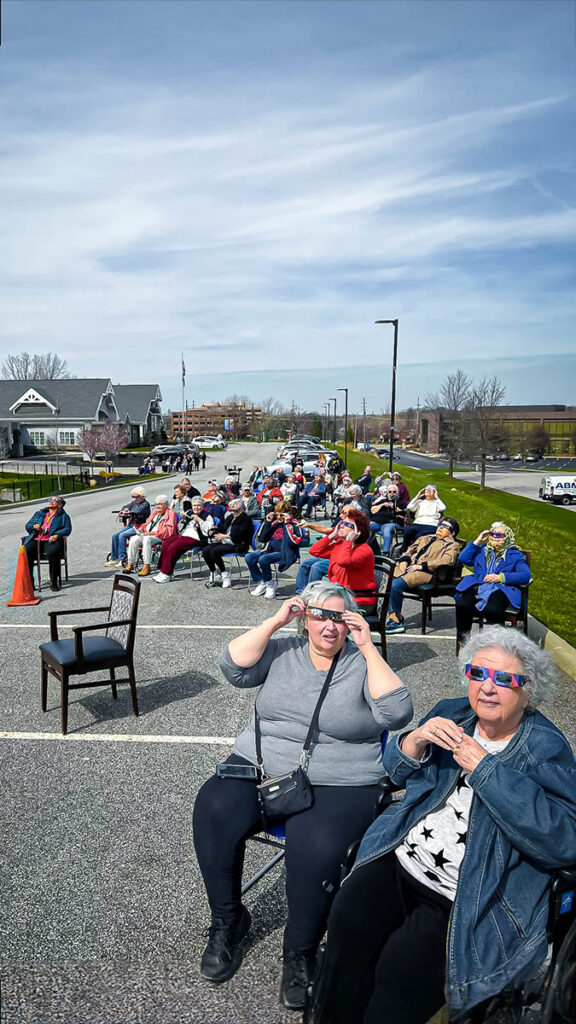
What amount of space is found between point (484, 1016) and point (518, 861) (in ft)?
1.85

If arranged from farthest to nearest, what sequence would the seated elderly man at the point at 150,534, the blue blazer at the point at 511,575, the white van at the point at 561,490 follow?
the white van at the point at 561,490 < the seated elderly man at the point at 150,534 < the blue blazer at the point at 511,575

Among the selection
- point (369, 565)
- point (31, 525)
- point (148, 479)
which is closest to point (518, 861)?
point (369, 565)

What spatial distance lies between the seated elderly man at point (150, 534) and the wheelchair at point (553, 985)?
34.6 feet

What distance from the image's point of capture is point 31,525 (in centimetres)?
1188

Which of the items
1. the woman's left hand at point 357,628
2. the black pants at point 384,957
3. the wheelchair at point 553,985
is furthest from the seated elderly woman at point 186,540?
the wheelchair at point 553,985

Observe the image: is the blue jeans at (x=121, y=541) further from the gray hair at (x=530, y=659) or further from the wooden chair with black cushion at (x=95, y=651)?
the gray hair at (x=530, y=659)

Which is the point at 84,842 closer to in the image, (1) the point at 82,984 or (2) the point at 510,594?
(1) the point at 82,984

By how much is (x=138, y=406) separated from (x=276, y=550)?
77.3 meters

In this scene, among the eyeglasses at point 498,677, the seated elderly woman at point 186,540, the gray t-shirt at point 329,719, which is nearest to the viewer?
the eyeglasses at point 498,677

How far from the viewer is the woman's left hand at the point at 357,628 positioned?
3.60m

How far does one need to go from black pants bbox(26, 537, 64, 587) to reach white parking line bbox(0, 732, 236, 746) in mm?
5973

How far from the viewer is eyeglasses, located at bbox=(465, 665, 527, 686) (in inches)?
115

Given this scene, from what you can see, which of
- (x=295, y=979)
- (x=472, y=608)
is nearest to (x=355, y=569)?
(x=472, y=608)

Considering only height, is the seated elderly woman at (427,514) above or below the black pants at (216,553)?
above
